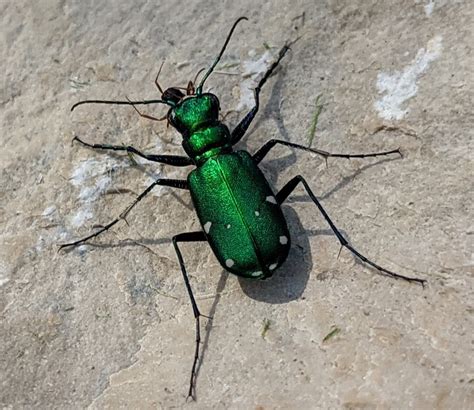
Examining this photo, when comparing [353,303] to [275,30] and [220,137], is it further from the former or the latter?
[275,30]

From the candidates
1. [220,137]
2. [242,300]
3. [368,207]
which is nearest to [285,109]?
[220,137]

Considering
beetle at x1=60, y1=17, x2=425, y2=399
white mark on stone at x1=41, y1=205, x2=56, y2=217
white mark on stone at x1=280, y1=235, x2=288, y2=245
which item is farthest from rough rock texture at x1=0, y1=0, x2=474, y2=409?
white mark on stone at x1=280, y1=235, x2=288, y2=245

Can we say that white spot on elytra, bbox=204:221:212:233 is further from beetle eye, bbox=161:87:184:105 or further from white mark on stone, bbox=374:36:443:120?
white mark on stone, bbox=374:36:443:120

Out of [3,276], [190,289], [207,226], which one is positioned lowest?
[190,289]

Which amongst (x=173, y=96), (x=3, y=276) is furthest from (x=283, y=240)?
(x=3, y=276)

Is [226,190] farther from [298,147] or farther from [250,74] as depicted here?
[250,74]

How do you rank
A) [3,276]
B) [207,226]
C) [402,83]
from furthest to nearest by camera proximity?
[402,83]
[3,276]
[207,226]

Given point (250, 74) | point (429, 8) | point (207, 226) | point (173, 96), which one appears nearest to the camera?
point (207, 226)

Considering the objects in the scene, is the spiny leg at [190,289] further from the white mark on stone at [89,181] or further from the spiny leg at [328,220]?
the white mark on stone at [89,181]
